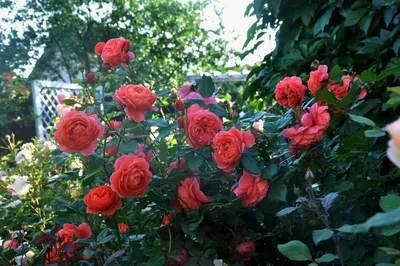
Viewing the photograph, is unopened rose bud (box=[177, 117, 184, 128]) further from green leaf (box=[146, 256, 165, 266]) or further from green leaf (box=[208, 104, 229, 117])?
green leaf (box=[146, 256, 165, 266])

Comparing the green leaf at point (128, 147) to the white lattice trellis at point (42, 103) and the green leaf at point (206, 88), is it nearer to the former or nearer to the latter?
the green leaf at point (206, 88)

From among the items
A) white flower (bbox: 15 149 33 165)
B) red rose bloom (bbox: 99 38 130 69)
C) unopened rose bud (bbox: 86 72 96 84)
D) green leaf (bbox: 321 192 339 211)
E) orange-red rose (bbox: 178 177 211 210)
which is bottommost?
white flower (bbox: 15 149 33 165)

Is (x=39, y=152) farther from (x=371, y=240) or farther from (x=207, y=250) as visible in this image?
(x=371, y=240)

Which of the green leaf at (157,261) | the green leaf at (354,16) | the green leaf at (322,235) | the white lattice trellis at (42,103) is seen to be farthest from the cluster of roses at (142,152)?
the white lattice trellis at (42,103)

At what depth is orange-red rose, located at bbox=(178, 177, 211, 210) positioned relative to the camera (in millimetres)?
1002

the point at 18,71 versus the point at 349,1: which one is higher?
the point at 349,1

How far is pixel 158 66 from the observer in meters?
8.78

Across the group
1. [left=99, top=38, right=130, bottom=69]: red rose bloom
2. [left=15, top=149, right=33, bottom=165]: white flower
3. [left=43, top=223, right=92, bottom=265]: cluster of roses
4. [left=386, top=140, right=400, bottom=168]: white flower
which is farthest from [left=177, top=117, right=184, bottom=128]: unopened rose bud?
[left=15, top=149, right=33, bottom=165]: white flower

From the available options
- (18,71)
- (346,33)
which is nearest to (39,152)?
(346,33)

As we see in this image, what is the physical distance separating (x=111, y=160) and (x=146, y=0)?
8.02 m

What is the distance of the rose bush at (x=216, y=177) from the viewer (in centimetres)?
96

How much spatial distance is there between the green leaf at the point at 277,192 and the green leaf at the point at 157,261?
9.3 inches

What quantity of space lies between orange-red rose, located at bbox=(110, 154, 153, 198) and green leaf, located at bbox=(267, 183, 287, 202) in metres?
0.23

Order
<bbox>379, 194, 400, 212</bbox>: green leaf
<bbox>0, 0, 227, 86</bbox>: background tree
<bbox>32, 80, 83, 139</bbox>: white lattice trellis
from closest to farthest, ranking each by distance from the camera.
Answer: <bbox>379, 194, 400, 212</bbox>: green leaf < <bbox>32, 80, 83, 139</bbox>: white lattice trellis < <bbox>0, 0, 227, 86</bbox>: background tree
